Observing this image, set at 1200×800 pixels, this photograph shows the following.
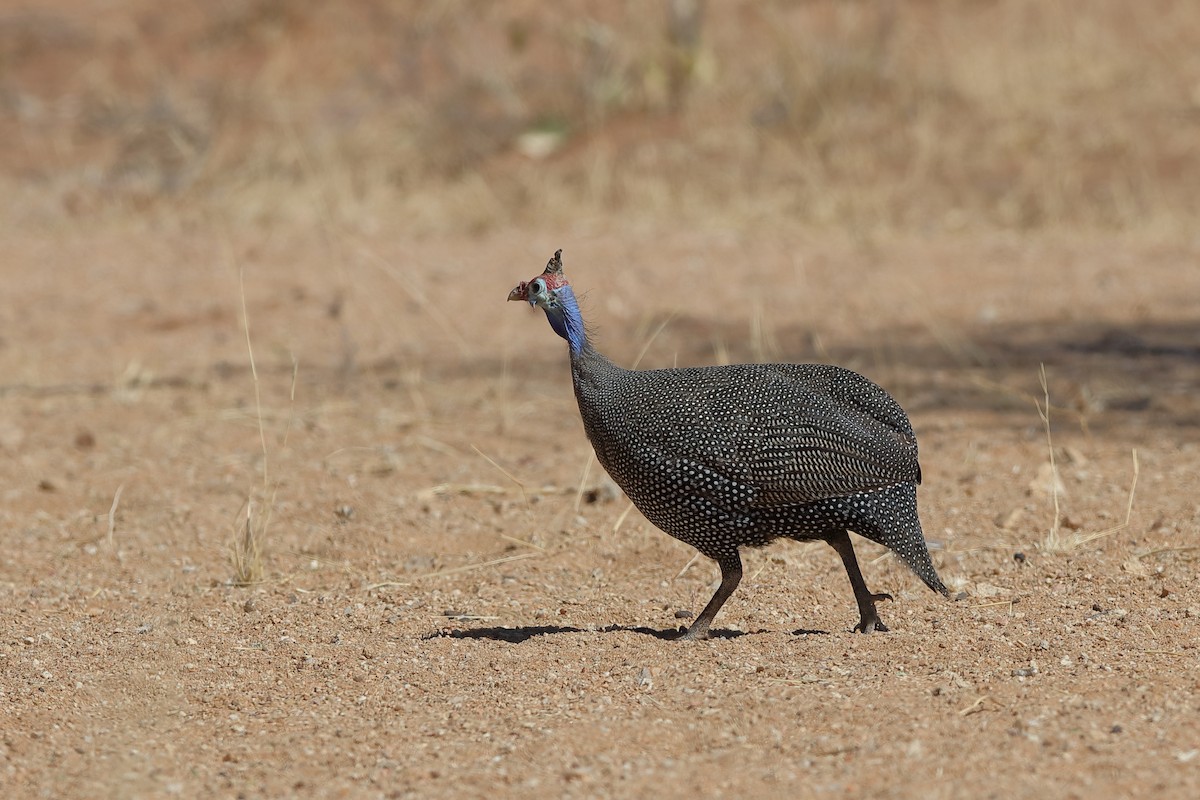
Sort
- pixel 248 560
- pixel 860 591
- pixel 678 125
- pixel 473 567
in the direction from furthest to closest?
pixel 678 125 → pixel 473 567 → pixel 248 560 → pixel 860 591

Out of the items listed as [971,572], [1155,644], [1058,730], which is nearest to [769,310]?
[971,572]

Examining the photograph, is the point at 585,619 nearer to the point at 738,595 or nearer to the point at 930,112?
the point at 738,595

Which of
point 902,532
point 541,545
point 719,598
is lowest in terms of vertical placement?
point 541,545

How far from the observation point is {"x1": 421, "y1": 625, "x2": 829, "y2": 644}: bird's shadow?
176 inches

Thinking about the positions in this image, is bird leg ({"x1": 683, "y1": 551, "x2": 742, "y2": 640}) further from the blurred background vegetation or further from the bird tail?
the blurred background vegetation

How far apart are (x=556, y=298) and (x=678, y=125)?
8.52 meters

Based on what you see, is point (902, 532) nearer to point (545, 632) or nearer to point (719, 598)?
point (719, 598)

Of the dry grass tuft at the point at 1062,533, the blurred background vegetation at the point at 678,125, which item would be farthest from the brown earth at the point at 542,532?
the blurred background vegetation at the point at 678,125

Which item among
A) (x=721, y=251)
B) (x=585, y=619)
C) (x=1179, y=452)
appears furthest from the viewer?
(x=721, y=251)

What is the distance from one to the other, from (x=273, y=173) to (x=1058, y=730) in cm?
933

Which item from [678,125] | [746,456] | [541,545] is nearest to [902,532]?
[746,456]

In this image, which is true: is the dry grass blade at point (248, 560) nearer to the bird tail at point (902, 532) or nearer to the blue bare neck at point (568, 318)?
the blue bare neck at point (568, 318)

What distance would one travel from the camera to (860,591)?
4.34 metres

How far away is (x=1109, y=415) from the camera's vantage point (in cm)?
682
